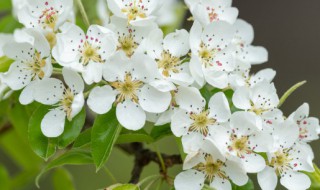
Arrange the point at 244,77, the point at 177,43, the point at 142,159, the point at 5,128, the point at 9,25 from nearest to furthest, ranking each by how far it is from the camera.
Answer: the point at 177,43 → the point at 244,77 → the point at 142,159 → the point at 9,25 → the point at 5,128

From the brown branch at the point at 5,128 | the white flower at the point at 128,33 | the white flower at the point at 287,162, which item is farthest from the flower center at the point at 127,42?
the brown branch at the point at 5,128

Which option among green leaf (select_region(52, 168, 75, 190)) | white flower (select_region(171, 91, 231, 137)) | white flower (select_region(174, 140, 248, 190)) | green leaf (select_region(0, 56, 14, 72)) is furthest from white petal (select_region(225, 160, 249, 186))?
green leaf (select_region(52, 168, 75, 190))

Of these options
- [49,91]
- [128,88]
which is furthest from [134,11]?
[49,91]

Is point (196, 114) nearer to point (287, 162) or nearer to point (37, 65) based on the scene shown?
point (287, 162)

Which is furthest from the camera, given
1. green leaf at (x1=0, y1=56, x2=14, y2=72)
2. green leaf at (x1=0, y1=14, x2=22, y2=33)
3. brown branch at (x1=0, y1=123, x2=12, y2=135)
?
brown branch at (x1=0, y1=123, x2=12, y2=135)

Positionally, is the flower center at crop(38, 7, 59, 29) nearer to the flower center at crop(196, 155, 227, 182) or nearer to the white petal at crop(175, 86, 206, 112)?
the white petal at crop(175, 86, 206, 112)

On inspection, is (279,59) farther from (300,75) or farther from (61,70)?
(61,70)
